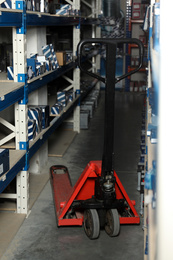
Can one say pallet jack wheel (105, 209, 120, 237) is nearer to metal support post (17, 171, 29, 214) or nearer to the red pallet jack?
the red pallet jack

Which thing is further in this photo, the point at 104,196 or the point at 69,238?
the point at 69,238

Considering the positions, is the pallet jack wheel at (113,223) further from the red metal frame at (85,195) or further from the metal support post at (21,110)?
the metal support post at (21,110)

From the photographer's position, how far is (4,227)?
382cm

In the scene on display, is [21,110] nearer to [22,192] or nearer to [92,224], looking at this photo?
[22,192]

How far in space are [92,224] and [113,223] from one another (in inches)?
7.6

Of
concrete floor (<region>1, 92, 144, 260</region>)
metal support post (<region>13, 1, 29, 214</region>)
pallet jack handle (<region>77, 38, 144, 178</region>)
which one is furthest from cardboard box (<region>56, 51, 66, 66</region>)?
pallet jack handle (<region>77, 38, 144, 178</region>)

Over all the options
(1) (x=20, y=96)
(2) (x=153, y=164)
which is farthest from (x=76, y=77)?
(2) (x=153, y=164)

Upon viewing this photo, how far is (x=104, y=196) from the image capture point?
11.9 feet

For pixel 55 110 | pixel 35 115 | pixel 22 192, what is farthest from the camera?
pixel 55 110

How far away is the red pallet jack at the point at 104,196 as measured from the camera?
3326mm

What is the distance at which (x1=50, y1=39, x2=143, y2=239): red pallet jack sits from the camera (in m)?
3.33

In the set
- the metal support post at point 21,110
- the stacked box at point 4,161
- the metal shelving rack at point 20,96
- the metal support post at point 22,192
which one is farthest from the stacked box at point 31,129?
the stacked box at point 4,161

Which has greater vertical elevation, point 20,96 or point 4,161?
point 20,96

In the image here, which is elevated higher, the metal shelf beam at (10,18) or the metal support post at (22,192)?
the metal shelf beam at (10,18)
